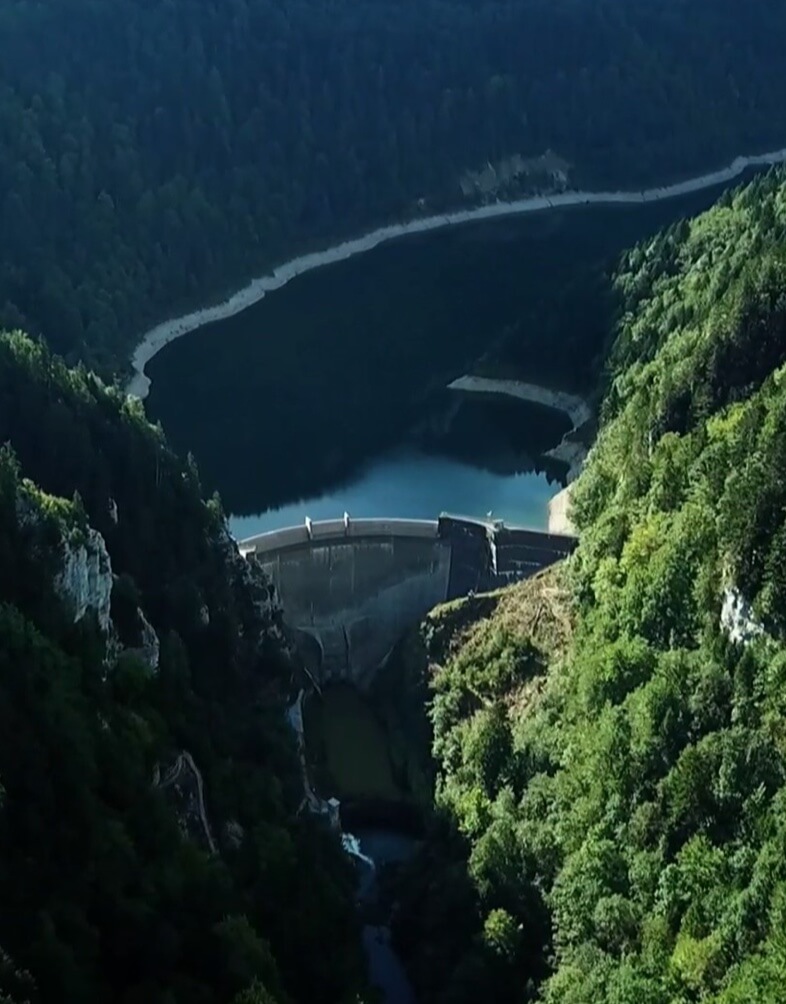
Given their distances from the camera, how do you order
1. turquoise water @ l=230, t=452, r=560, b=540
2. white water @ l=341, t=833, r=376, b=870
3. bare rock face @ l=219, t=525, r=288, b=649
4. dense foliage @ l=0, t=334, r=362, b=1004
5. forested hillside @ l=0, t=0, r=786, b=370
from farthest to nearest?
forested hillside @ l=0, t=0, r=786, b=370 → turquoise water @ l=230, t=452, r=560, b=540 → bare rock face @ l=219, t=525, r=288, b=649 → white water @ l=341, t=833, r=376, b=870 → dense foliage @ l=0, t=334, r=362, b=1004

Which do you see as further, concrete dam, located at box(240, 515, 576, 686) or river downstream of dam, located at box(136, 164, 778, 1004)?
river downstream of dam, located at box(136, 164, 778, 1004)

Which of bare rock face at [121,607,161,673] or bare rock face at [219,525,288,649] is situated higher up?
bare rock face at [219,525,288,649]

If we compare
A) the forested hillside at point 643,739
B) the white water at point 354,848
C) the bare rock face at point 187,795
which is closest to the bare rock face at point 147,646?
the bare rock face at point 187,795

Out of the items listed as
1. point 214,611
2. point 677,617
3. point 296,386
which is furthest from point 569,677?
point 296,386

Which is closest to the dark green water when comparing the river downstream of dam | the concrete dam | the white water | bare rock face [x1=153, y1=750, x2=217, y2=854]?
the river downstream of dam

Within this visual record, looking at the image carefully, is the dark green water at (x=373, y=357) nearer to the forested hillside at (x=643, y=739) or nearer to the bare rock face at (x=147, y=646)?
the forested hillside at (x=643, y=739)

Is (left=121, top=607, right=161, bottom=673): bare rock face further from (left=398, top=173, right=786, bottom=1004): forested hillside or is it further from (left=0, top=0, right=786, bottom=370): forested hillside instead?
(left=0, top=0, right=786, bottom=370): forested hillside

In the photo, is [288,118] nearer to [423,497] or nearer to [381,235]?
[381,235]
